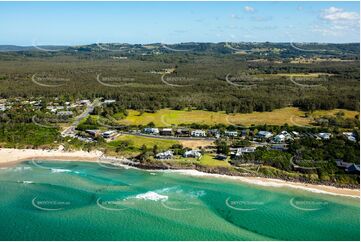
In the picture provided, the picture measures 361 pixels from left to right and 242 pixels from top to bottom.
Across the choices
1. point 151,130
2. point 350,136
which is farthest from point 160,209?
point 350,136

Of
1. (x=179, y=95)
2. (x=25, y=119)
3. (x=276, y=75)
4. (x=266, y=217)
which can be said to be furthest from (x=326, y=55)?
(x=266, y=217)

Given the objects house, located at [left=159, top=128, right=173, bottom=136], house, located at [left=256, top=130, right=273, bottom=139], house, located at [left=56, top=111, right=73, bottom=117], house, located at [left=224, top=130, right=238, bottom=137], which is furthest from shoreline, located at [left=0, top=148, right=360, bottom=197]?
house, located at [left=56, top=111, right=73, bottom=117]

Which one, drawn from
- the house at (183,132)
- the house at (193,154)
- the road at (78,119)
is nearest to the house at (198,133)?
the house at (183,132)

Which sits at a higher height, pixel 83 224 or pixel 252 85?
pixel 252 85

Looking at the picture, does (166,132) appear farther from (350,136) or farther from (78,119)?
(350,136)

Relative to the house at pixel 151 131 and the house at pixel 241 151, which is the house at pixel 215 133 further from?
the house at pixel 151 131

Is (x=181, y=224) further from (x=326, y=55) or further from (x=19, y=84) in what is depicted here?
(x=326, y=55)

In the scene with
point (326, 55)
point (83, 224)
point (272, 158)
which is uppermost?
point (326, 55)
